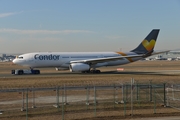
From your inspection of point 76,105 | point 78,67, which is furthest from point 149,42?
point 76,105

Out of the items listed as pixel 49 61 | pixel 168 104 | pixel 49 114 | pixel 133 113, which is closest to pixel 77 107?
pixel 49 114

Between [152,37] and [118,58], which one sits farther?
[152,37]

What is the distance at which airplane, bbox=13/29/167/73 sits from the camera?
5075 cm

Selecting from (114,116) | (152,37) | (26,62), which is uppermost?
(152,37)

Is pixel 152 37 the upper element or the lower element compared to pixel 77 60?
upper

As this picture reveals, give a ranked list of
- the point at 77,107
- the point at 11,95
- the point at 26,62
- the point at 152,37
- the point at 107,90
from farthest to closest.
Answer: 1. the point at 152,37
2. the point at 26,62
3. the point at 107,90
4. the point at 11,95
5. the point at 77,107

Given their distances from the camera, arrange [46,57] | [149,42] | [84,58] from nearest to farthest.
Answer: [46,57] → [84,58] → [149,42]

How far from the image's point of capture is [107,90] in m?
28.4

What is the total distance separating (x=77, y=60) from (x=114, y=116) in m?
36.1

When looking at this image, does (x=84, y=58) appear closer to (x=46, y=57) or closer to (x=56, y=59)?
(x=56, y=59)

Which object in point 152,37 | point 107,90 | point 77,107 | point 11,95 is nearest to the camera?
point 77,107

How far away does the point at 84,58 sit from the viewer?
54.5m

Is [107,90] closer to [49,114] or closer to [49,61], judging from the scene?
[49,114]

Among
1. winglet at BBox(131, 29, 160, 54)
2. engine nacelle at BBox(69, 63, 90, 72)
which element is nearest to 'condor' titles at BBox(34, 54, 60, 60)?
engine nacelle at BBox(69, 63, 90, 72)
